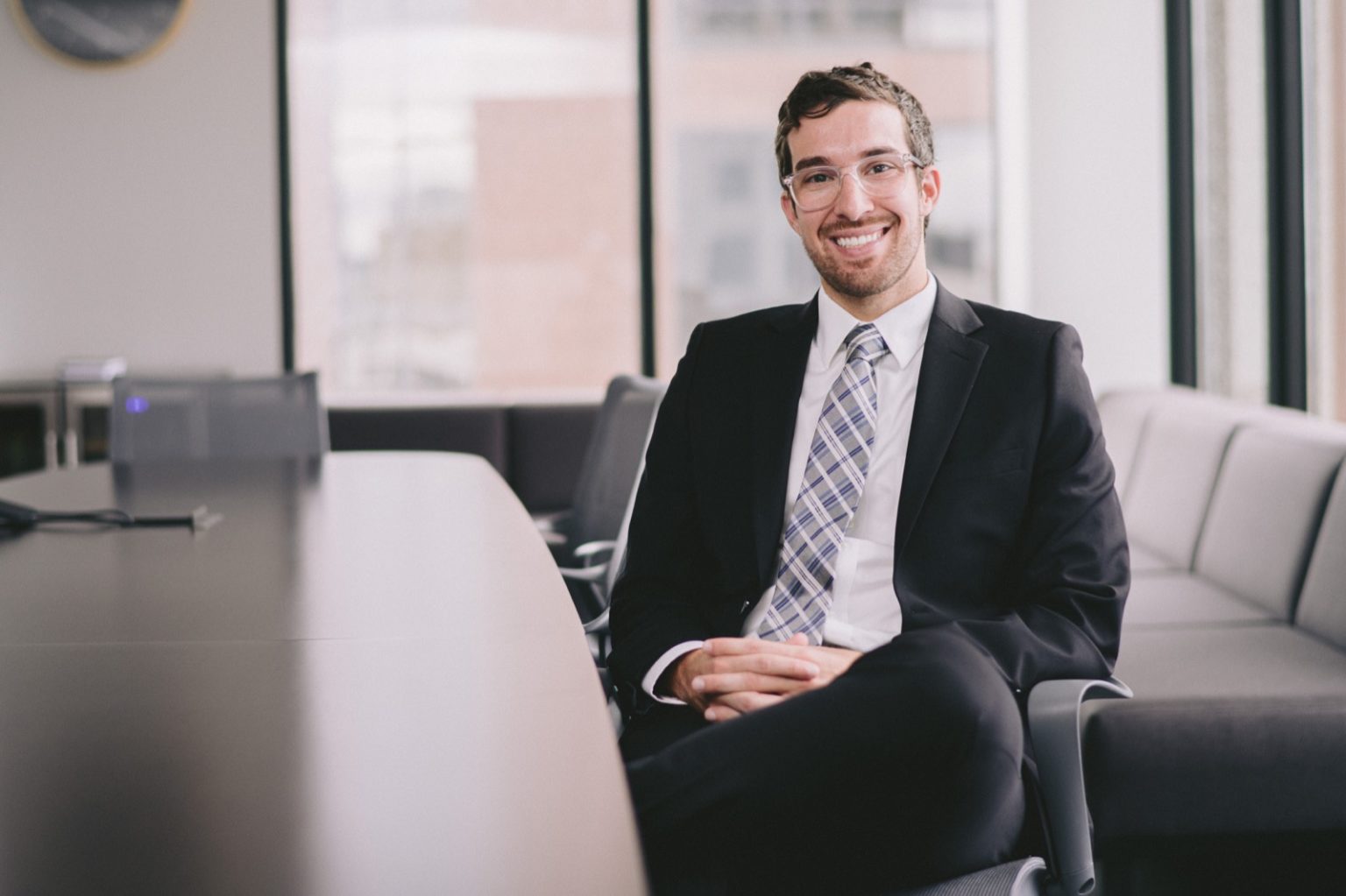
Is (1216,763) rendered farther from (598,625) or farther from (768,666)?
(598,625)

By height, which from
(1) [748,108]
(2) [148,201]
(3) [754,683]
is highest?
(1) [748,108]

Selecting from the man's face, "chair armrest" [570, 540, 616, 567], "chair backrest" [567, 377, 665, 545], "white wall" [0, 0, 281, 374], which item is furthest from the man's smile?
"white wall" [0, 0, 281, 374]

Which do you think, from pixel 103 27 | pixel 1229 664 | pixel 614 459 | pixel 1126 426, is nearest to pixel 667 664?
pixel 614 459

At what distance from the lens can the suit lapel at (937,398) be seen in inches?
66.1

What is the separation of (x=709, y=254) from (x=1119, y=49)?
1.79 metres

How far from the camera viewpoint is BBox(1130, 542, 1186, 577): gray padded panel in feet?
10.4

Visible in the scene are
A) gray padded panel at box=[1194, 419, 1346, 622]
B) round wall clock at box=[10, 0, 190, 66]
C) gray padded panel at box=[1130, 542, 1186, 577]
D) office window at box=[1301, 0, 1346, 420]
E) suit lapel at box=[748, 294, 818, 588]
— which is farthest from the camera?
round wall clock at box=[10, 0, 190, 66]

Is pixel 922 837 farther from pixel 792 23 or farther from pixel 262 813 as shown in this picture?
pixel 792 23

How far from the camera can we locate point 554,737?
3.35 ft

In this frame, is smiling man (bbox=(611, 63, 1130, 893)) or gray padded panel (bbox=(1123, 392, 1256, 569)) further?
gray padded panel (bbox=(1123, 392, 1256, 569))

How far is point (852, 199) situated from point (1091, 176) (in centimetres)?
371

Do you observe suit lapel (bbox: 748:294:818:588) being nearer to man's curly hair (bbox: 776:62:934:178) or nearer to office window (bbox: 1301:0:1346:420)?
man's curly hair (bbox: 776:62:934:178)

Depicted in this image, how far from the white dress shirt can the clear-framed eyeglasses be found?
136 mm

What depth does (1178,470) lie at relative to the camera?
319 cm
